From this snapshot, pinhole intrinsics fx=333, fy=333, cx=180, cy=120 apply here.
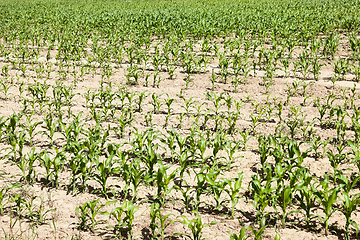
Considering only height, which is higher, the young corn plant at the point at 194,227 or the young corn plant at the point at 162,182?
the young corn plant at the point at 162,182

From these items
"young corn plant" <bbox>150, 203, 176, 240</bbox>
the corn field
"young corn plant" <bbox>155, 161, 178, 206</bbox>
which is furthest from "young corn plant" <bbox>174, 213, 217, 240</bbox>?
"young corn plant" <bbox>155, 161, 178, 206</bbox>

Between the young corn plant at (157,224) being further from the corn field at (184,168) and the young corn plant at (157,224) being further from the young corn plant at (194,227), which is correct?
the young corn plant at (194,227)

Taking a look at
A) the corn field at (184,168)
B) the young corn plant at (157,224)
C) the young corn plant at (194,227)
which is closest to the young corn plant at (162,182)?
the corn field at (184,168)

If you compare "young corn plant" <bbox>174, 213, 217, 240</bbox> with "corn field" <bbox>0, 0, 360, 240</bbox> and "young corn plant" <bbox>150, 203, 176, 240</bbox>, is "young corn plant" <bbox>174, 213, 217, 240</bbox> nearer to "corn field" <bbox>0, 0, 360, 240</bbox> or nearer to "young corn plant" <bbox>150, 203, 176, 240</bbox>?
"corn field" <bbox>0, 0, 360, 240</bbox>

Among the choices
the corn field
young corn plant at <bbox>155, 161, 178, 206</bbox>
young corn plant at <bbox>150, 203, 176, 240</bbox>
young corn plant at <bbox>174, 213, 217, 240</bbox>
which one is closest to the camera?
young corn plant at <bbox>174, 213, 217, 240</bbox>

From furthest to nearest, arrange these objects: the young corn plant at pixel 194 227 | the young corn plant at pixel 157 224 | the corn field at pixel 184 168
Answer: the corn field at pixel 184 168 → the young corn plant at pixel 157 224 → the young corn plant at pixel 194 227

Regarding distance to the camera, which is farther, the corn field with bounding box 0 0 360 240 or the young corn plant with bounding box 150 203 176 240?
the corn field with bounding box 0 0 360 240

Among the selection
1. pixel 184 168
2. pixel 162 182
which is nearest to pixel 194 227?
pixel 162 182

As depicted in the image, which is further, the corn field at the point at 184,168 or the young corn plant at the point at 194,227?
the corn field at the point at 184,168

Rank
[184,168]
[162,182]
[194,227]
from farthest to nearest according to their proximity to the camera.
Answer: [184,168], [162,182], [194,227]

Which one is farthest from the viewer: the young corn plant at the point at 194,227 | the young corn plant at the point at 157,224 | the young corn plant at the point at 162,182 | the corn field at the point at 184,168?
the young corn plant at the point at 162,182

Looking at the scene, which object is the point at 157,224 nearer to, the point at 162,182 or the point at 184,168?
the point at 162,182

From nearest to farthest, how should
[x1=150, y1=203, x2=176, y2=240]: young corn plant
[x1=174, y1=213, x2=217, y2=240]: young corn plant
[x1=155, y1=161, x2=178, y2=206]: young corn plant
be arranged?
1. [x1=174, y1=213, x2=217, y2=240]: young corn plant
2. [x1=150, y1=203, x2=176, y2=240]: young corn plant
3. [x1=155, y1=161, x2=178, y2=206]: young corn plant

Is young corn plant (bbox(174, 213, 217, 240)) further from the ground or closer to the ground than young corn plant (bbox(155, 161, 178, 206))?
closer to the ground
